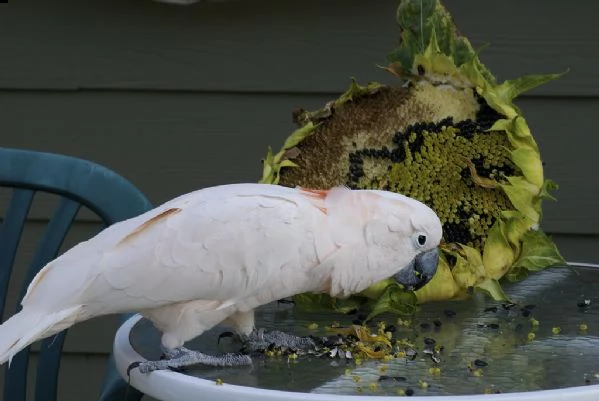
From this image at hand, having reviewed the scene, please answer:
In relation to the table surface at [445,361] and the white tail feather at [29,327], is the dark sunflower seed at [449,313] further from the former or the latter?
the white tail feather at [29,327]

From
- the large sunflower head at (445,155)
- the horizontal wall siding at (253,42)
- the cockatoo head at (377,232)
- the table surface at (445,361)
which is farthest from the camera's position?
the horizontal wall siding at (253,42)

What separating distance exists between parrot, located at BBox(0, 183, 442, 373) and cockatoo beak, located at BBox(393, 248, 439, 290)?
0.08ft

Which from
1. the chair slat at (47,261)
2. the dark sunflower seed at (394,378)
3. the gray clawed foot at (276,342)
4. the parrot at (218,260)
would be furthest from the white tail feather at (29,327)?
the chair slat at (47,261)

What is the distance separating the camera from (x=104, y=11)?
5.95 feet

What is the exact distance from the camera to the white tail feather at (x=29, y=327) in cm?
98

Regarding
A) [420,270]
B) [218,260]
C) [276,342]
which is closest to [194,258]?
[218,260]

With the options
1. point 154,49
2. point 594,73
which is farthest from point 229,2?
point 594,73

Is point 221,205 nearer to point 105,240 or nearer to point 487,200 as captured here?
point 105,240

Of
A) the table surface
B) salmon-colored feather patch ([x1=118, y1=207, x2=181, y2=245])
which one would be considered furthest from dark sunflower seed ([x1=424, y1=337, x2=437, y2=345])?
salmon-colored feather patch ([x1=118, y1=207, x2=181, y2=245])

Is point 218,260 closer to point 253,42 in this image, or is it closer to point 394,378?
point 394,378

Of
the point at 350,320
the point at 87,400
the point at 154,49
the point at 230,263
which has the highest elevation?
the point at 154,49

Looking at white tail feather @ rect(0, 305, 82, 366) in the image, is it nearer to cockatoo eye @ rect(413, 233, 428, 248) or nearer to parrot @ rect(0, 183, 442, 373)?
parrot @ rect(0, 183, 442, 373)

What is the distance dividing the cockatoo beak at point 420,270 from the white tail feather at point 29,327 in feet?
1.17

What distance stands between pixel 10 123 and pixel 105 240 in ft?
3.07
